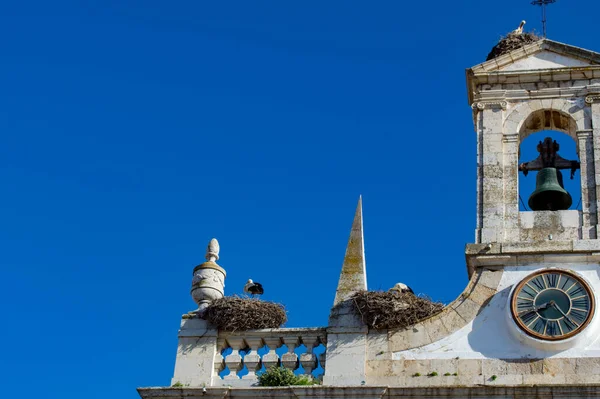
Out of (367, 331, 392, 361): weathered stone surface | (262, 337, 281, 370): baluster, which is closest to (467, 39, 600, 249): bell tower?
(367, 331, 392, 361): weathered stone surface

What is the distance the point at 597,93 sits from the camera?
20.1 meters

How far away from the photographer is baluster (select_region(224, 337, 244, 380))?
1832 cm

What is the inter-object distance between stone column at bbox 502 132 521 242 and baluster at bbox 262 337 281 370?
11.0 ft

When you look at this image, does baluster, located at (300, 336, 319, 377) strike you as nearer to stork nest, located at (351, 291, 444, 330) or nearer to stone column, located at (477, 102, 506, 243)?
stork nest, located at (351, 291, 444, 330)

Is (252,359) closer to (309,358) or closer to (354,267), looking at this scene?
(309,358)

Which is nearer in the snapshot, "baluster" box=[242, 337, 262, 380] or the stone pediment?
"baluster" box=[242, 337, 262, 380]

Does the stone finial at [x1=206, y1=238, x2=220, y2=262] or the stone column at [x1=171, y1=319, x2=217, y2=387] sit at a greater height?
the stone finial at [x1=206, y1=238, x2=220, y2=262]

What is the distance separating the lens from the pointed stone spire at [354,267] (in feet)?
61.5

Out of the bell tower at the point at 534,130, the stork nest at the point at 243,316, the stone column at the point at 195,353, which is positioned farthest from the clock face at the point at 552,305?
the stone column at the point at 195,353

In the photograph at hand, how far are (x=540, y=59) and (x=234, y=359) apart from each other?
6.37 m

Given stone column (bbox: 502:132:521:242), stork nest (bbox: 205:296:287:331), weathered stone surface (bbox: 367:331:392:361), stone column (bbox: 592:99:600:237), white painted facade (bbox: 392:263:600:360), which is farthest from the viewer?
stone column (bbox: 592:99:600:237)

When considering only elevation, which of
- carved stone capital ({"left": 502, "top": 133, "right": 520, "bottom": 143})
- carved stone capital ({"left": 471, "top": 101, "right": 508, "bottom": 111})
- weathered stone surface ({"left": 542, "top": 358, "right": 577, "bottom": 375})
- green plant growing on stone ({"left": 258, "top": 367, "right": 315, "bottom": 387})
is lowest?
green plant growing on stone ({"left": 258, "top": 367, "right": 315, "bottom": 387})

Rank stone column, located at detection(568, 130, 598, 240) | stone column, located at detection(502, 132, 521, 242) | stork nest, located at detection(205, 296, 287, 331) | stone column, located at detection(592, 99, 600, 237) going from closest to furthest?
stork nest, located at detection(205, 296, 287, 331)
stone column, located at detection(568, 130, 598, 240)
stone column, located at detection(502, 132, 521, 242)
stone column, located at detection(592, 99, 600, 237)

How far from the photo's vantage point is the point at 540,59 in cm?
2064
